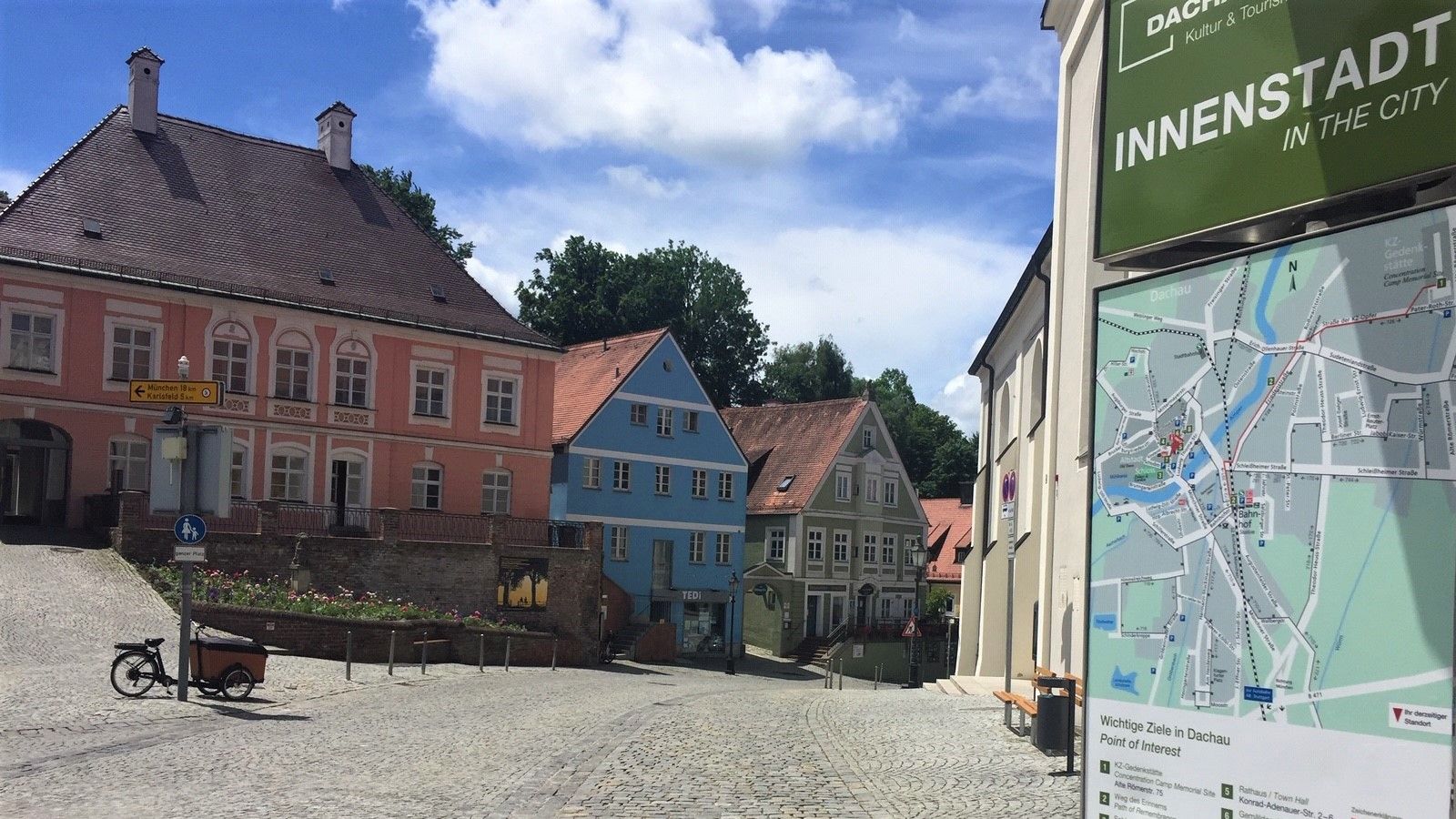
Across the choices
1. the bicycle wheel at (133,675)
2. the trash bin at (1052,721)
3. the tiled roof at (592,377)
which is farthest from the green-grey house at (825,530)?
the trash bin at (1052,721)

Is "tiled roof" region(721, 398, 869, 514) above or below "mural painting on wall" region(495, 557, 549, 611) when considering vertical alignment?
above

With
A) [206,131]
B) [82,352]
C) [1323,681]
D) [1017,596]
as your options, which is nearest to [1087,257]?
[1017,596]

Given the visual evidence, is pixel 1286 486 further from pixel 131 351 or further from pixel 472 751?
pixel 131 351

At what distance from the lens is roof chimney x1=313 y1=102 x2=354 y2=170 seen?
47.2 meters

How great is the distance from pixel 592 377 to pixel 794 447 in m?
12.4

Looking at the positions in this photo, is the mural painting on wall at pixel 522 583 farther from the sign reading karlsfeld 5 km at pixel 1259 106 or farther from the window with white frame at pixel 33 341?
the sign reading karlsfeld 5 km at pixel 1259 106

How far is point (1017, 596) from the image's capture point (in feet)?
81.5

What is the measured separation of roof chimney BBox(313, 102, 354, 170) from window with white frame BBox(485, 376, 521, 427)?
9.77 meters

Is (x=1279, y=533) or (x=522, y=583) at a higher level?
(x=1279, y=533)

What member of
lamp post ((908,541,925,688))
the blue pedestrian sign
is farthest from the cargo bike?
lamp post ((908,541,925,688))

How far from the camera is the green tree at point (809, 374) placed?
89.6 meters

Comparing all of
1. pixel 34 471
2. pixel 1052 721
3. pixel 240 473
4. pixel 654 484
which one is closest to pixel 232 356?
pixel 240 473

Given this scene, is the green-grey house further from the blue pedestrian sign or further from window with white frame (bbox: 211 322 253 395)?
the blue pedestrian sign

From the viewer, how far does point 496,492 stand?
147 ft
